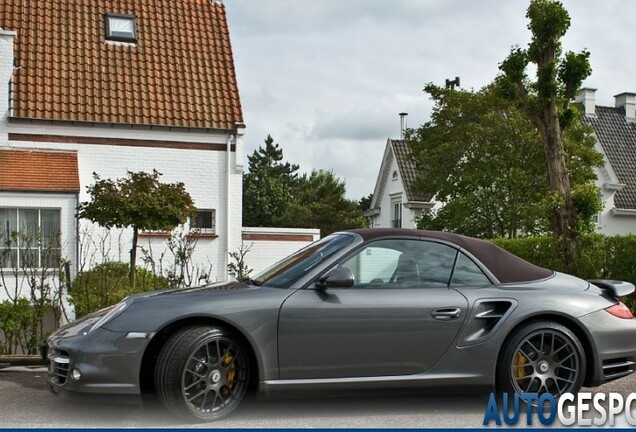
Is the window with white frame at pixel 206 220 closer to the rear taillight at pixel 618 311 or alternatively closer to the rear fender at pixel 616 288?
the rear fender at pixel 616 288

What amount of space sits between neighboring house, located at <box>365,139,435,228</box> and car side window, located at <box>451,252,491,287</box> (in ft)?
119

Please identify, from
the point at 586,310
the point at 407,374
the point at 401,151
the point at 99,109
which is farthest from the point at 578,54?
the point at 401,151

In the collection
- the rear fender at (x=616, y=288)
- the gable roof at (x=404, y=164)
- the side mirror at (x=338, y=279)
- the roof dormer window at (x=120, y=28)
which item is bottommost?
the rear fender at (x=616, y=288)

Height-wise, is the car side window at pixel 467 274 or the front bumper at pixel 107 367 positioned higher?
the car side window at pixel 467 274

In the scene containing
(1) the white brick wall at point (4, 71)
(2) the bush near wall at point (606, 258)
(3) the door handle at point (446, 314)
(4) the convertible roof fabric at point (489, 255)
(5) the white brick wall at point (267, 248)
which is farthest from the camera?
(5) the white brick wall at point (267, 248)

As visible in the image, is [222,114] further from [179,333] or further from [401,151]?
[401,151]

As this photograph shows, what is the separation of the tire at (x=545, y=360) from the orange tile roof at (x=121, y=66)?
16489 millimetres

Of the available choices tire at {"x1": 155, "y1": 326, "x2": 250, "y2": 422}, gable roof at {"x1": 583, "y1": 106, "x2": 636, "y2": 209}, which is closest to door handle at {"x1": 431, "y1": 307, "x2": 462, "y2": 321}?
tire at {"x1": 155, "y1": 326, "x2": 250, "y2": 422}

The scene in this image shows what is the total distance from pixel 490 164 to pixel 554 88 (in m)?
11.4

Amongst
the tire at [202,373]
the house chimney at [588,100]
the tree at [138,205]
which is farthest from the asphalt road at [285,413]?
the house chimney at [588,100]

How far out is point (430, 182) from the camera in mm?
27625

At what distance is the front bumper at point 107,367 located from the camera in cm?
570

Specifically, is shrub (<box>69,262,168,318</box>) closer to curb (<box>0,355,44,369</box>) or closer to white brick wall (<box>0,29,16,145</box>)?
curb (<box>0,355,44,369</box>)

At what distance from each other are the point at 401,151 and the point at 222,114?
25065mm
